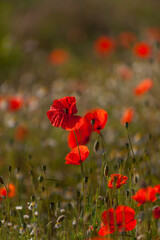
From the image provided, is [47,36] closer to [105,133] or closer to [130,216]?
[105,133]

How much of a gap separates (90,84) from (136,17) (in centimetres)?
743

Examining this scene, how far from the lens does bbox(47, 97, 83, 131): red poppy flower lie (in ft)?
5.46

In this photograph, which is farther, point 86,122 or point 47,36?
point 47,36

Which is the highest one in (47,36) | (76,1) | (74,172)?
(76,1)

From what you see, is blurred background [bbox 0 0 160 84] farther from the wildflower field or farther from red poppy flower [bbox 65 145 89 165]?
red poppy flower [bbox 65 145 89 165]

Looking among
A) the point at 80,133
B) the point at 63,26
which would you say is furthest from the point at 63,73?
the point at 80,133

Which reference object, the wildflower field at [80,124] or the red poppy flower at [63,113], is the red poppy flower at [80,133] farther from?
the red poppy flower at [63,113]

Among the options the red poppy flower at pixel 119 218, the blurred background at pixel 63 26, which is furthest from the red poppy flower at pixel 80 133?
the blurred background at pixel 63 26

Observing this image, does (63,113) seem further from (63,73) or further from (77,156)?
(63,73)

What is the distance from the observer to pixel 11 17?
12.9 metres

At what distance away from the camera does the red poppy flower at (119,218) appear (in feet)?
4.33

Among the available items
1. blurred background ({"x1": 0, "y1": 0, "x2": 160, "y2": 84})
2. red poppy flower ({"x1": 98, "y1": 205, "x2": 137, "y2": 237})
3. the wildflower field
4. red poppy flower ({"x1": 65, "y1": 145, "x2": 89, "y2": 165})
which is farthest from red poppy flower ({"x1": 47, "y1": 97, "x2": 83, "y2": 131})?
blurred background ({"x1": 0, "y1": 0, "x2": 160, "y2": 84})

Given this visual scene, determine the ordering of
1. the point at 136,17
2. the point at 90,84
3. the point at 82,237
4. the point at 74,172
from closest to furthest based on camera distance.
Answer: the point at 82,237
the point at 74,172
the point at 90,84
the point at 136,17

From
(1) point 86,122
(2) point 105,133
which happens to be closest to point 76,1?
(2) point 105,133
